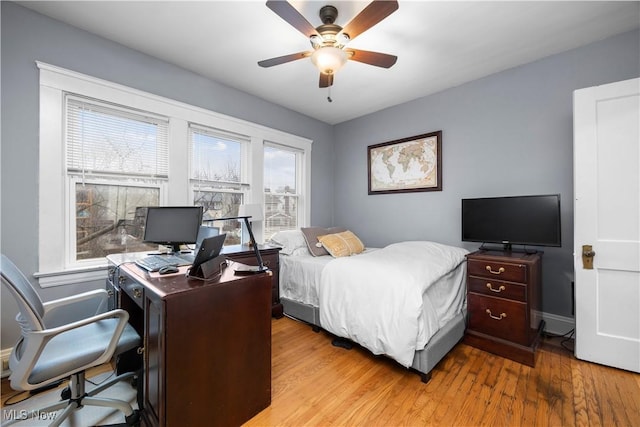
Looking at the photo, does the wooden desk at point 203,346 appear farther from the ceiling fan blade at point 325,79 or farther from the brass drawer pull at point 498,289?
the brass drawer pull at point 498,289

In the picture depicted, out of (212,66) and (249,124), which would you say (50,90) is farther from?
(249,124)

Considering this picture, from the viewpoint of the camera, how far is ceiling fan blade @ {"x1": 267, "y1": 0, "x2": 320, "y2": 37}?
1481 mm

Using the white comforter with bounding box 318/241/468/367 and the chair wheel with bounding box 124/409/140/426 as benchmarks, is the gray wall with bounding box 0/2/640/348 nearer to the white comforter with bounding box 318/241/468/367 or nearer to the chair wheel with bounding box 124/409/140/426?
the white comforter with bounding box 318/241/468/367

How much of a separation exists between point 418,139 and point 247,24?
2349 mm

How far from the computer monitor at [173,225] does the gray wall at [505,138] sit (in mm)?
2503

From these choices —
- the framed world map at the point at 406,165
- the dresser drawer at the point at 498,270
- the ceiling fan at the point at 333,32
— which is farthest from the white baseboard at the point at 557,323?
the ceiling fan at the point at 333,32

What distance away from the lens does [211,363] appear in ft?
4.39

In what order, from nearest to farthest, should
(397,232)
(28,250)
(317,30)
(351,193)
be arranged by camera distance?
(317,30) < (28,250) < (397,232) < (351,193)

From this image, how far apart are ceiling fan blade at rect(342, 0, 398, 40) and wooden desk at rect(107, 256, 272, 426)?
5.54 feet

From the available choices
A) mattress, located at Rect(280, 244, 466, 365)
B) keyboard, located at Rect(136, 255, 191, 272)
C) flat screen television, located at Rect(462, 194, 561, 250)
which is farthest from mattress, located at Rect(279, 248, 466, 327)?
keyboard, located at Rect(136, 255, 191, 272)

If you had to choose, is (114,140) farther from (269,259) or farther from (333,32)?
(333,32)

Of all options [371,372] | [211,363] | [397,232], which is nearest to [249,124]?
[397,232]

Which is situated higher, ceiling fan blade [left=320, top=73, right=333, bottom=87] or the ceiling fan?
the ceiling fan

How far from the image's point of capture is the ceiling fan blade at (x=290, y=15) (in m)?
1.48
